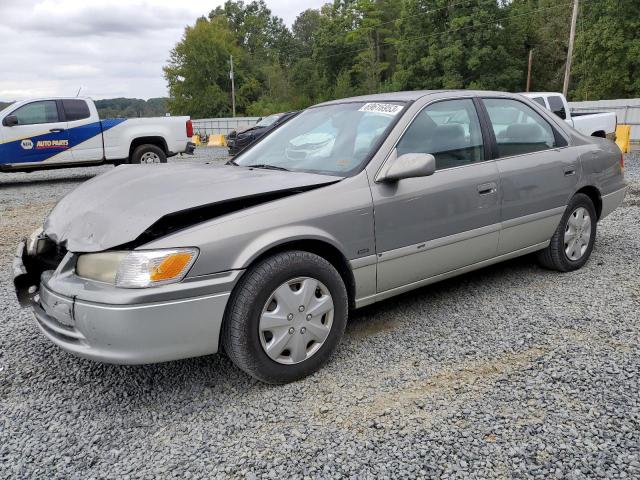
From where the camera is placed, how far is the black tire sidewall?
4473 mm

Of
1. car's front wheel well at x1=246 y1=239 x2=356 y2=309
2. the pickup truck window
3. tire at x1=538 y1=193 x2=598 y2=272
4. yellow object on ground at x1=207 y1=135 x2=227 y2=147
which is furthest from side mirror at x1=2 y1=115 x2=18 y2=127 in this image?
yellow object on ground at x1=207 y1=135 x2=227 y2=147

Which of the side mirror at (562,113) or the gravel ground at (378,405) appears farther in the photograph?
the side mirror at (562,113)

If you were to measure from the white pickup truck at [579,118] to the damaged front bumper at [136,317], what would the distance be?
10.8 meters

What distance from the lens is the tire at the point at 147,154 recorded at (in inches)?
496

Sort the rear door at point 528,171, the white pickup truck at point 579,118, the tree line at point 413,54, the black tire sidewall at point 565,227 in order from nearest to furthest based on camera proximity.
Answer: the rear door at point 528,171
the black tire sidewall at point 565,227
the white pickup truck at point 579,118
the tree line at point 413,54

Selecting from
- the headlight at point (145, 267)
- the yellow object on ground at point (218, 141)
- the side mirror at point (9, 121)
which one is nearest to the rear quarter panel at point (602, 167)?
the headlight at point (145, 267)

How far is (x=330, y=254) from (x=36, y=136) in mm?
10443

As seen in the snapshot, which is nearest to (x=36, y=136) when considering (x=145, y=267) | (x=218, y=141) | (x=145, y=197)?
(x=145, y=197)

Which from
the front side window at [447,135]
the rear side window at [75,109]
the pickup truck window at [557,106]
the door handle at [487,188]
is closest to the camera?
the front side window at [447,135]

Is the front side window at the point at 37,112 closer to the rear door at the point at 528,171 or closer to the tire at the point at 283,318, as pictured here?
the rear door at the point at 528,171

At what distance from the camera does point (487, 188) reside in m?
3.77

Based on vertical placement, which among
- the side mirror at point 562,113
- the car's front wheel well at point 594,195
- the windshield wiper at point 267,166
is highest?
the side mirror at point 562,113

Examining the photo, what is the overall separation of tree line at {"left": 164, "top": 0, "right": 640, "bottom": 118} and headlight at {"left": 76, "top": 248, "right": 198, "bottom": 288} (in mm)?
41898

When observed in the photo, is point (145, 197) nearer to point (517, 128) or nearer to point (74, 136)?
point (517, 128)
